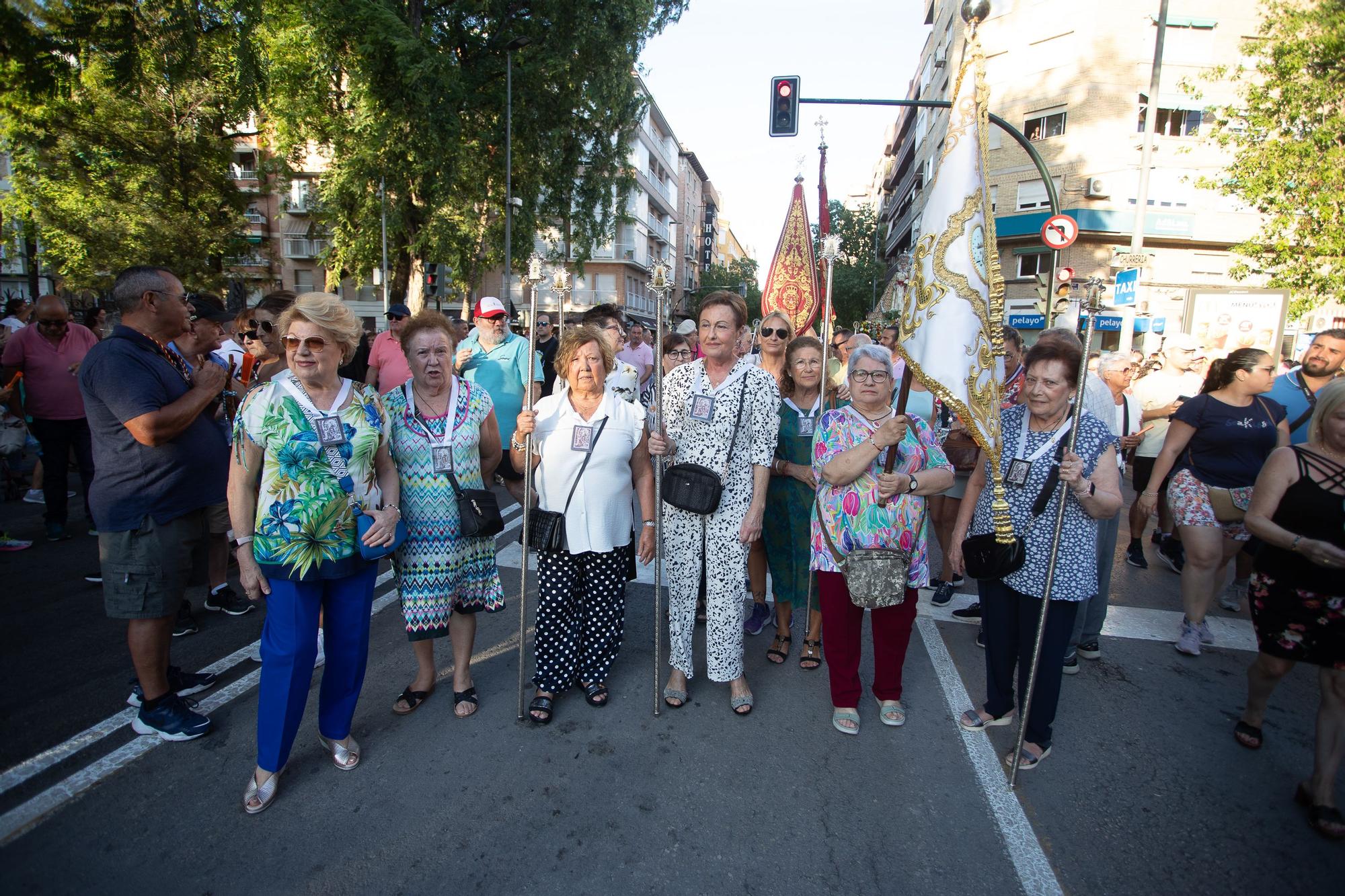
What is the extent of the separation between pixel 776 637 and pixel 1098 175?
31.0 meters

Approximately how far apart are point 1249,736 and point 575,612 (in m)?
3.42

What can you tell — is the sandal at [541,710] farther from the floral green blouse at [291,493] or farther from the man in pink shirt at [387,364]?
the man in pink shirt at [387,364]

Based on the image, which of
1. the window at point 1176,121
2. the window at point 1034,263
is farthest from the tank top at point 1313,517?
the window at point 1176,121

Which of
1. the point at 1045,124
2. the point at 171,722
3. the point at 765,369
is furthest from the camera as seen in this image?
the point at 1045,124

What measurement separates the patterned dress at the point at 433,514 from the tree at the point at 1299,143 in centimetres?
1555

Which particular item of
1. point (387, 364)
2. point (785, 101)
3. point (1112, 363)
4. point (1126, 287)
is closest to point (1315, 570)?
point (1112, 363)

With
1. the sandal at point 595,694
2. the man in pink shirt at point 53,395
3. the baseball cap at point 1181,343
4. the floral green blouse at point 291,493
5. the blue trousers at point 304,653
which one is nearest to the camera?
the floral green blouse at point 291,493

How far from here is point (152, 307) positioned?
3.21 meters

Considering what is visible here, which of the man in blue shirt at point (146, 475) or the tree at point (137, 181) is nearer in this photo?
the man in blue shirt at point (146, 475)

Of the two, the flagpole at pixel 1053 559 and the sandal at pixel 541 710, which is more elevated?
the flagpole at pixel 1053 559

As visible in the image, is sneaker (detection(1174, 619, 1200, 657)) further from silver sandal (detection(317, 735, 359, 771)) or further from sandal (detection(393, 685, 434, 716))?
silver sandal (detection(317, 735, 359, 771))

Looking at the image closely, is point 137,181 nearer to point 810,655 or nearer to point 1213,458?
point 810,655

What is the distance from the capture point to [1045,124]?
2864 centimetres

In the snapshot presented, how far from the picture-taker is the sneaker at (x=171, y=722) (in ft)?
10.4
